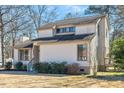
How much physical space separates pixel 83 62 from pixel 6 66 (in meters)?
10.3

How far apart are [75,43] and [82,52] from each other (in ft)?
2.99

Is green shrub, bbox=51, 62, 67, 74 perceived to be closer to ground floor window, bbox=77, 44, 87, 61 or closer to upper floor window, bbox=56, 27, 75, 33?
ground floor window, bbox=77, 44, 87, 61

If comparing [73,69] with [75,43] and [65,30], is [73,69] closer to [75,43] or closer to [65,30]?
[75,43]

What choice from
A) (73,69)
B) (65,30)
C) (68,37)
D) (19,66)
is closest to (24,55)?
(19,66)

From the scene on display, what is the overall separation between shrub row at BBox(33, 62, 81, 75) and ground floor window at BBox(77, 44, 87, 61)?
717mm

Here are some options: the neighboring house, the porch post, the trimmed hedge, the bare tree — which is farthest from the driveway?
the bare tree

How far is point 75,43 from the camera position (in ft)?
77.0

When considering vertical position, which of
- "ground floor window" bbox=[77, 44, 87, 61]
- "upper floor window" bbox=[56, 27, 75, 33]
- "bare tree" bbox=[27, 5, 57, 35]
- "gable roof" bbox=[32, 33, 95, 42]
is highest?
"bare tree" bbox=[27, 5, 57, 35]

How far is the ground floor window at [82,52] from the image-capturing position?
23219 millimetres

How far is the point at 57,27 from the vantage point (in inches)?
1083

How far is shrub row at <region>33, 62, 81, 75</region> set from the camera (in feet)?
75.0

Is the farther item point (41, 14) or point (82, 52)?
point (41, 14)
